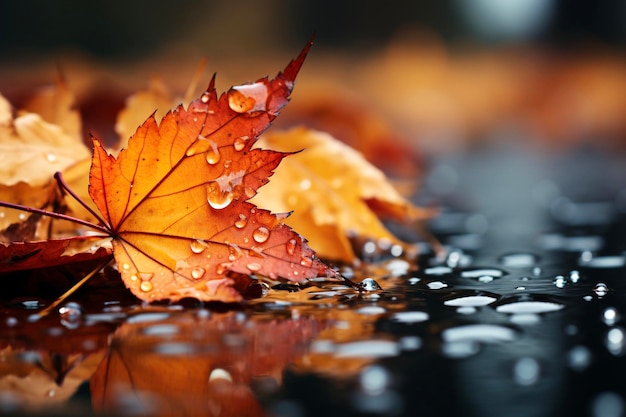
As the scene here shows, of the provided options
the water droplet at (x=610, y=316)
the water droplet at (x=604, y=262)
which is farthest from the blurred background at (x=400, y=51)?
the water droplet at (x=610, y=316)

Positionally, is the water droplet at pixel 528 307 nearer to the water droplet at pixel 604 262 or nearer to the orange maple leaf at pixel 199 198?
the orange maple leaf at pixel 199 198

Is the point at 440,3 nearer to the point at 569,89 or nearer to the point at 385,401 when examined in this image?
the point at 569,89

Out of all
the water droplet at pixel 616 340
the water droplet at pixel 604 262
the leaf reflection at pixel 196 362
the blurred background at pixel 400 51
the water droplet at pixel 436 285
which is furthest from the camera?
the blurred background at pixel 400 51

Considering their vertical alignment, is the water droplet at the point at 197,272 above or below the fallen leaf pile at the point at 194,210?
below

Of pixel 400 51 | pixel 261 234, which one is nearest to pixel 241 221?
pixel 261 234

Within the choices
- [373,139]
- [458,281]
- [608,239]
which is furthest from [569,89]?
[458,281]

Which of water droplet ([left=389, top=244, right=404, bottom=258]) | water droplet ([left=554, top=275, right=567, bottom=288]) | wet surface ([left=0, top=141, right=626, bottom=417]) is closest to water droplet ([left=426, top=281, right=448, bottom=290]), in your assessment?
wet surface ([left=0, top=141, right=626, bottom=417])
